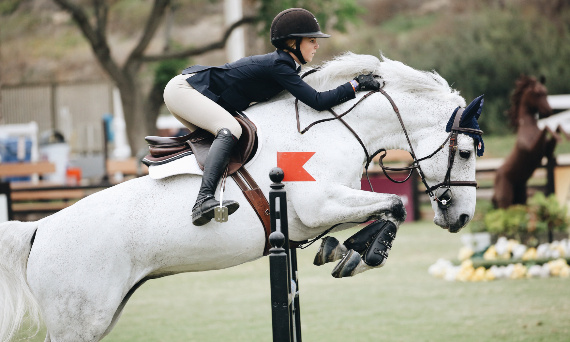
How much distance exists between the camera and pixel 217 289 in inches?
344

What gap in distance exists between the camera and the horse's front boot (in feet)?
13.2

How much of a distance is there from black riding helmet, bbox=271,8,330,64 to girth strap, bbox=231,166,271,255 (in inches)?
31.2

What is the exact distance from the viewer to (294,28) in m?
4.16

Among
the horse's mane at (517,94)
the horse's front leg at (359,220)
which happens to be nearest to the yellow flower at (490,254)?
the horse's mane at (517,94)

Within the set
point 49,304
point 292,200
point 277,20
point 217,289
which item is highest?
point 277,20

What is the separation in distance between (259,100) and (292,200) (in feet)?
2.15

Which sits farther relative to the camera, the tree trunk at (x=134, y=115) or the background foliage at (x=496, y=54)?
the background foliage at (x=496, y=54)

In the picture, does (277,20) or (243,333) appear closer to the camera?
(277,20)

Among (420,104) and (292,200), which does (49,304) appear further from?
(420,104)

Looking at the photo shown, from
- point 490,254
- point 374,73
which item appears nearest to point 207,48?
point 490,254

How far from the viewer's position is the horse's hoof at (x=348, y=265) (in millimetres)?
4020

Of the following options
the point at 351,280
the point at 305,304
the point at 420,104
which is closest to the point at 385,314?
the point at 305,304

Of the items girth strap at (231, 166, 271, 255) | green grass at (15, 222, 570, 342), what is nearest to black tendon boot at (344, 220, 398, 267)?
girth strap at (231, 166, 271, 255)

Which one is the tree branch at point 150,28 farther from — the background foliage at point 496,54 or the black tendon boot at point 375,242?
the black tendon boot at point 375,242
